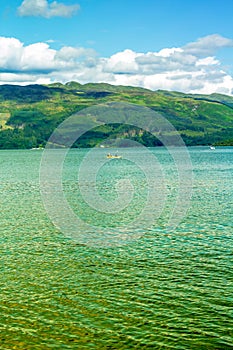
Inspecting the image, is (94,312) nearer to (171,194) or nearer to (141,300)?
(141,300)

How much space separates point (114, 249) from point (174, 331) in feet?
66.5

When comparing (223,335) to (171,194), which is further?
(171,194)

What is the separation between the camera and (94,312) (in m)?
30.4

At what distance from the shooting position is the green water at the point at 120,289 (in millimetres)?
26766

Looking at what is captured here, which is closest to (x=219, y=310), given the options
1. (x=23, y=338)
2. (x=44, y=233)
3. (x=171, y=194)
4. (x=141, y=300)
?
(x=141, y=300)

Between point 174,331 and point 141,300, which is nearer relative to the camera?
point 174,331

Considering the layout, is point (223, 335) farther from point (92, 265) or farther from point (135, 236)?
point (135, 236)

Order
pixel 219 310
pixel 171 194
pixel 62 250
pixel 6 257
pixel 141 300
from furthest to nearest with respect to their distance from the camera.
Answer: pixel 171 194
pixel 62 250
pixel 6 257
pixel 141 300
pixel 219 310

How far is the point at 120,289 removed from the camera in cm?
3475

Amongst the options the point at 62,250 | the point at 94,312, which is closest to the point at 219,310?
the point at 94,312

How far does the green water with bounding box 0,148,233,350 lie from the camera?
26.8 meters

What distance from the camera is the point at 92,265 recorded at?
136 feet

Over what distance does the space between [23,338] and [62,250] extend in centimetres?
2039

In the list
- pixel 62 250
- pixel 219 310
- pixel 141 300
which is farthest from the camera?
pixel 62 250
